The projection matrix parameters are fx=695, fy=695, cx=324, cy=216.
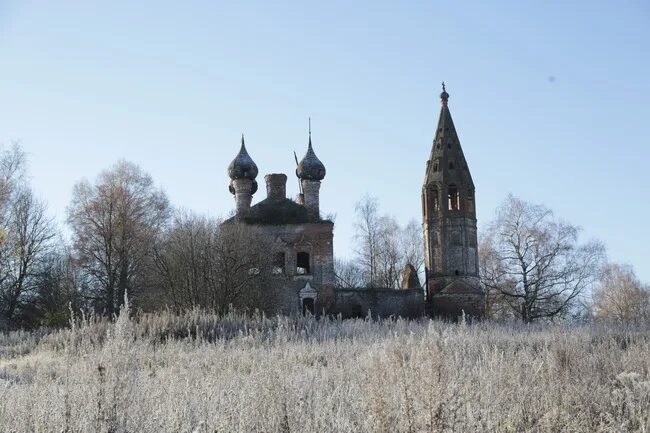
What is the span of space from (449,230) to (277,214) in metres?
10.3

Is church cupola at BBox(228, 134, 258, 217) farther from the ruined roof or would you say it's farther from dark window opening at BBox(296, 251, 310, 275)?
dark window opening at BBox(296, 251, 310, 275)

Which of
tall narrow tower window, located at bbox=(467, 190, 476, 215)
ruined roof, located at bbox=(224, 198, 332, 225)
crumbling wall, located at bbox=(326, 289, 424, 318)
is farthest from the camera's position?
tall narrow tower window, located at bbox=(467, 190, 476, 215)

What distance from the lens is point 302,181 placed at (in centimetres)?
3697

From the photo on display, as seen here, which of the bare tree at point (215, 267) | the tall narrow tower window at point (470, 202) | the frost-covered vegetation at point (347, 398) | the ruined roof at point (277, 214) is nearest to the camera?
the frost-covered vegetation at point (347, 398)

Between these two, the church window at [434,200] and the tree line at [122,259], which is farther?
the church window at [434,200]

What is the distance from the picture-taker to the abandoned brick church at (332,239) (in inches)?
1369

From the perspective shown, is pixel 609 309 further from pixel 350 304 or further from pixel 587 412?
pixel 587 412

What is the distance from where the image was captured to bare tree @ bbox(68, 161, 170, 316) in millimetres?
35500

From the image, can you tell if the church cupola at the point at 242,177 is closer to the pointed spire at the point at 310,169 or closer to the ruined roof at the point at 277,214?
the ruined roof at the point at 277,214

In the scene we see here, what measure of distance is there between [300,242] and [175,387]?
28.7 metres

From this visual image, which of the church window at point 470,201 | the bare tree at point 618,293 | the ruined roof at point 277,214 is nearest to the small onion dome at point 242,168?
the ruined roof at point 277,214

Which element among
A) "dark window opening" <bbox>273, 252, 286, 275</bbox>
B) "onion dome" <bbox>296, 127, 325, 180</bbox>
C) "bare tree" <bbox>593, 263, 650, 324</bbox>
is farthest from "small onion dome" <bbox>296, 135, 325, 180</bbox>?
"bare tree" <bbox>593, 263, 650, 324</bbox>

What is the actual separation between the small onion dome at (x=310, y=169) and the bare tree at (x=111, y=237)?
842 cm

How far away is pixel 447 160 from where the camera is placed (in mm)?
40969
